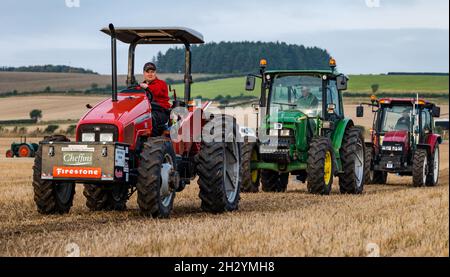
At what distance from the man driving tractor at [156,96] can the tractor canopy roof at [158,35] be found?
0.52m

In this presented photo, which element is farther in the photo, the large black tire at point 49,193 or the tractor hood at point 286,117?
the tractor hood at point 286,117

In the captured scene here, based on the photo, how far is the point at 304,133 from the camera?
15969mm

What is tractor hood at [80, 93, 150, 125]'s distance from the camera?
32.9ft

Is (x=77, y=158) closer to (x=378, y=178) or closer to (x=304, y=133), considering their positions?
(x=304, y=133)

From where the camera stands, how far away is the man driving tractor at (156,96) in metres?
10.6

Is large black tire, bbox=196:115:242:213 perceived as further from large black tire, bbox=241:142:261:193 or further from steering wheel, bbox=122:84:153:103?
large black tire, bbox=241:142:261:193

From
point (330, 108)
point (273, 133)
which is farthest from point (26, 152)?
point (330, 108)

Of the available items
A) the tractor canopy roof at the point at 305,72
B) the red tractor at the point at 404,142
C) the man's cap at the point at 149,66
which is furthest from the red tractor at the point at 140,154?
the red tractor at the point at 404,142

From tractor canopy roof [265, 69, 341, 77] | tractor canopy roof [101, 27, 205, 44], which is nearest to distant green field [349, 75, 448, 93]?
tractor canopy roof [265, 69, 341, 77]

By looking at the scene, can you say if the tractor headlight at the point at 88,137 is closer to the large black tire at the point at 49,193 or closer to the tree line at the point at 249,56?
the large black tire at the point at 49,193

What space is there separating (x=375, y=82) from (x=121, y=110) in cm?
6425
